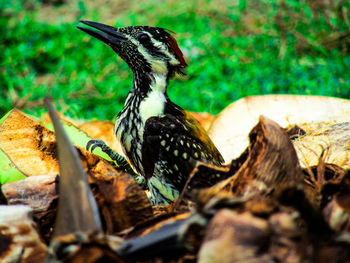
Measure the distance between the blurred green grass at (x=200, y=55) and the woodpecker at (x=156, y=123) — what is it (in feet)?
4.43

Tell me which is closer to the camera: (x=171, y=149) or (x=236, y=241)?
(x=236, y=241)

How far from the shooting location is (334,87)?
3787mm

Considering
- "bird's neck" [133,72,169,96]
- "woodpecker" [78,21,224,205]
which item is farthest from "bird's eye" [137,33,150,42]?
"bird's neck" [133,72,169,96]

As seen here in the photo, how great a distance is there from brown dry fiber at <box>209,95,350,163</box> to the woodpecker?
8.0 inches

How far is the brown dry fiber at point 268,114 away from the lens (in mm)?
2459

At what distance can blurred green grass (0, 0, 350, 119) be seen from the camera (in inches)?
157

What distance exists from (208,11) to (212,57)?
3.46 ft

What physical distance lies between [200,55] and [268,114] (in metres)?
2.16

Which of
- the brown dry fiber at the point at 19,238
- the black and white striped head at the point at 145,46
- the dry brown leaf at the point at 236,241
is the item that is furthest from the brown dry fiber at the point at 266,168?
the black and white striped head at the point at 145,46

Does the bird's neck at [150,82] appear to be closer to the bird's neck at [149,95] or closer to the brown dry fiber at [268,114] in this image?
the bird's neck at [149,95]

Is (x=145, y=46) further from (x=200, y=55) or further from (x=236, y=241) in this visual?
(x=200, y=55)

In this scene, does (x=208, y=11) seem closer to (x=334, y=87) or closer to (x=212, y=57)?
(x=212, y=57)

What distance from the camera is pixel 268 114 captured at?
2.57 metres

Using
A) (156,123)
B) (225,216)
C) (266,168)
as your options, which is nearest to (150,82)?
(156,123)
